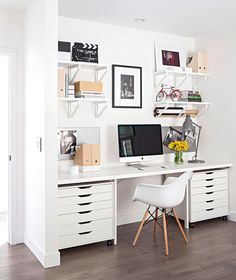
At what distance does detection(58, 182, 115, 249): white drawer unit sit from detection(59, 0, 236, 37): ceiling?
5.86 ft

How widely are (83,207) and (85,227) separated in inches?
7.7

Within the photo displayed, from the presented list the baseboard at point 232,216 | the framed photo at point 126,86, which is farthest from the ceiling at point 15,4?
the baseboard at point 232,216

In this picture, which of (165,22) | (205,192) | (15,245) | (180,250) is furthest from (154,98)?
(15,245)

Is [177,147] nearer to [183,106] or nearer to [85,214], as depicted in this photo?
[183,106]

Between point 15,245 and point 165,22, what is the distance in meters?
2.98

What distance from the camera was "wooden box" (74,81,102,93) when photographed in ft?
11.9

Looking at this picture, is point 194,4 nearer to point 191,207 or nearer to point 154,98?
point 154,98

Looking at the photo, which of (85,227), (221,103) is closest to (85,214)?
(85,227)

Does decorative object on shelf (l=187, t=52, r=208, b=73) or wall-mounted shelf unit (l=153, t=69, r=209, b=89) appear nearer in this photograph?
wall-mounted shelf unit (l=153, t=69, r=209, b=89)

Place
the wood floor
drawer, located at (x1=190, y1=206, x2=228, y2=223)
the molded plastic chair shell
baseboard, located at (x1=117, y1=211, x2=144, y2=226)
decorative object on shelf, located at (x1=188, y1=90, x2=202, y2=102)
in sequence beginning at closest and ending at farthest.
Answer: the wood floor → the molded plastic chair shell → drawer, located at (x1=190, y1=206, x2=228, y2=223) → baseboard, located at (x1=117, y1=211, x2=144, y2=226) → decorative object on shelf, located at (x1=188, y1=90, x2=202, y2=102)

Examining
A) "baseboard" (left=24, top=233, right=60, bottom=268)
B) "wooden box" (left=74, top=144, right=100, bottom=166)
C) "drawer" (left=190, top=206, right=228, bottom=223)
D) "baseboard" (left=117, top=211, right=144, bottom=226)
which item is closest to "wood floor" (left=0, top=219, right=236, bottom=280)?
"baseboard" (left=24, top=233, right=60, bottom=268)

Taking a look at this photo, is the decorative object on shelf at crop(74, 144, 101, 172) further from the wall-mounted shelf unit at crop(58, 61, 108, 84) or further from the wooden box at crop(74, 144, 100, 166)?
the wall-mounted shelf unit at crop(58, 61, 108, 84)

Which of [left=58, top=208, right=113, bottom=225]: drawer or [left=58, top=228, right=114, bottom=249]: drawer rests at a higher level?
[left=58, top=208, right=113, bottom=225]: drawer

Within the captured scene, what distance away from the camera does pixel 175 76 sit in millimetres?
4664
